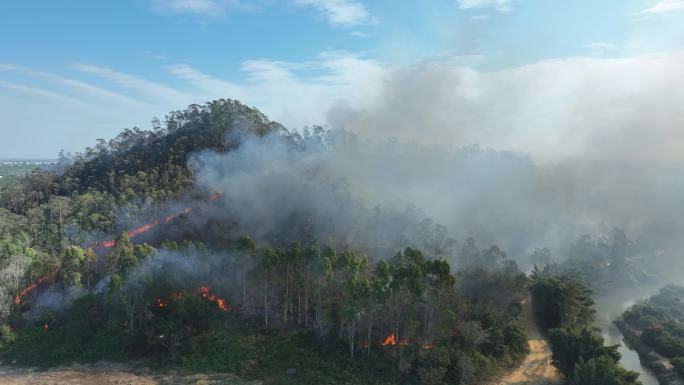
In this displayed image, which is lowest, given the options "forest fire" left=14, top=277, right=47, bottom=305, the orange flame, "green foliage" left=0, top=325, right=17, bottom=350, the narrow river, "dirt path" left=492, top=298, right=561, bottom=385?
the narrow river

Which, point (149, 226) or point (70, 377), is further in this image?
point (149, 226)

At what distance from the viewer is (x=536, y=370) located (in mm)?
37094

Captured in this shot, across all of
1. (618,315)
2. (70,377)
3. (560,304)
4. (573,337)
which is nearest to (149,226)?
(70,377)

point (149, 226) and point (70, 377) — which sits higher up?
point (149, 226)

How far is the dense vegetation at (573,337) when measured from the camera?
2920 cm

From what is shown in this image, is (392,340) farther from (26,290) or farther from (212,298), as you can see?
(26,290)

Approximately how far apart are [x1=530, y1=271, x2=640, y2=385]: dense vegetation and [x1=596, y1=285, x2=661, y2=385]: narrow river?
491cm

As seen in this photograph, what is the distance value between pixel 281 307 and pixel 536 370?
22357 millimetres

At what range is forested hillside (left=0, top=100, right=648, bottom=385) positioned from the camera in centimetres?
3431

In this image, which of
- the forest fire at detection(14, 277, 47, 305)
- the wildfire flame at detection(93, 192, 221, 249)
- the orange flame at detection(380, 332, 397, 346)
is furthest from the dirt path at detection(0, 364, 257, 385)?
the wildfire flame at detection(93, 192, 221, 249)

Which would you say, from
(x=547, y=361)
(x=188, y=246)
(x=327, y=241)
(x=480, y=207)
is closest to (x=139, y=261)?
(x=188, y=246)

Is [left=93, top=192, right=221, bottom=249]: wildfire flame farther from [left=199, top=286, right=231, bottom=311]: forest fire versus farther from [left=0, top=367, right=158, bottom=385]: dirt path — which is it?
[left=0, top=367, right=158, bottom=385]: dirt path

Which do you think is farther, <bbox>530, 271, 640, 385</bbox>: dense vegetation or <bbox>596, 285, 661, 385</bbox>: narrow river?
<bbox>596, 285, 661, 385</bbox>: narrow river

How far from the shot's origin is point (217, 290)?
43.3 meters
